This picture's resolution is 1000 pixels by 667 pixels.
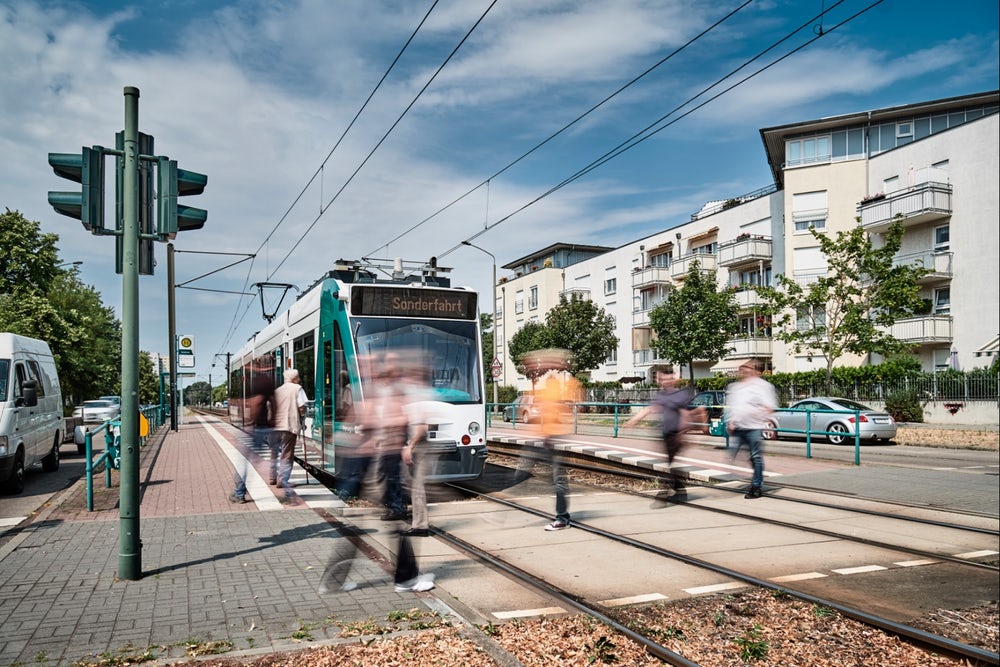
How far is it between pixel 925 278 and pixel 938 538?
30.2 metres

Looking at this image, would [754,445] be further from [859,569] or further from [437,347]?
[437,347]

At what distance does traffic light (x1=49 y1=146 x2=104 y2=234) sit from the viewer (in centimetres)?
636

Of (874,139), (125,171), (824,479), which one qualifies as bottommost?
(824,479)

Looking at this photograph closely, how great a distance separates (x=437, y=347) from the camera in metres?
11.4

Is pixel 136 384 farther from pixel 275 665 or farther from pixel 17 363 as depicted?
pixel 17 363

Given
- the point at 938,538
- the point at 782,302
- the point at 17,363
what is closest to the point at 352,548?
the point at 938,538

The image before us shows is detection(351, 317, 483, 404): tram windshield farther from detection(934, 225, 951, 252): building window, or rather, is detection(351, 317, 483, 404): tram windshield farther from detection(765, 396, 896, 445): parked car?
detection(934, 225, 951, 252): building window

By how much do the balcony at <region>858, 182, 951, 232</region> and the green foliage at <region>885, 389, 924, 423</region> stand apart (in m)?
7.52

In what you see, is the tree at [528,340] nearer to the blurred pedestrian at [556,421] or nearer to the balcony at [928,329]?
the balcony at [928,329]

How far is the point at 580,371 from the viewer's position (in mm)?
55500

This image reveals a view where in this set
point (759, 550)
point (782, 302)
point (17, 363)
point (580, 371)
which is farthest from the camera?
point (580, 371)

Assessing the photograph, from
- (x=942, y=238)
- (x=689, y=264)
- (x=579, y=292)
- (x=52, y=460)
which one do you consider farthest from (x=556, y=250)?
(x=52, y=460)

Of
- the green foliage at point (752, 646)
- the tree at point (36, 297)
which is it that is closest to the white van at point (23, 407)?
the green foliage at point (752, 646)

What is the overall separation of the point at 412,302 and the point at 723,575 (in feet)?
20.9
